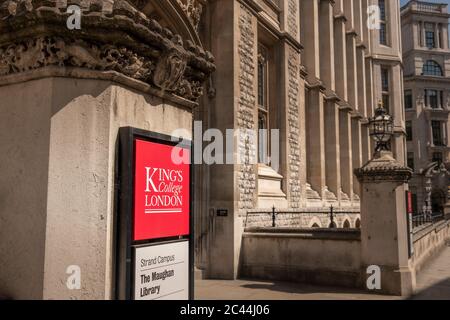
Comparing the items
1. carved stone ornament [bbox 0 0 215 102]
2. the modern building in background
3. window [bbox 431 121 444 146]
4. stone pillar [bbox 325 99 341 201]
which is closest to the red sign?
carved stone ornament [bbox 0 0 215 102]

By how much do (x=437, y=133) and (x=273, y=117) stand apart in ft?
154

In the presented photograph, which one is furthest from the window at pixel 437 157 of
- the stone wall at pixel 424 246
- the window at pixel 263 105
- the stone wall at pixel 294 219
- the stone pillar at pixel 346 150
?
the window at pixel 263 105

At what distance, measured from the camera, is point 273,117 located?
16734 millimetres

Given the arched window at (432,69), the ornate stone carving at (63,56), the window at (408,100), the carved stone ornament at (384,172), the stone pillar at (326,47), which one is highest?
the arched window at (432,69)

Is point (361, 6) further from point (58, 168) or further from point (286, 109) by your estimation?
point (58, 168)

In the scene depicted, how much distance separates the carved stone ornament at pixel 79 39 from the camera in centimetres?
276

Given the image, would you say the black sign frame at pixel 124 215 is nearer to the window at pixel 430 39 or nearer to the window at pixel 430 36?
the window at pixel 430 36

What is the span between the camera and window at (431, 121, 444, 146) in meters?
55.8

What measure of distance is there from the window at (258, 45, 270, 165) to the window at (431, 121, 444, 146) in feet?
152

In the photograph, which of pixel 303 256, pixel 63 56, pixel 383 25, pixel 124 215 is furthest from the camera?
pixel 383 25

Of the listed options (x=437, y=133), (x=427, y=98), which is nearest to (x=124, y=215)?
(x=437, y=133)

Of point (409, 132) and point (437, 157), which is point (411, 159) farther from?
point (409, 132)

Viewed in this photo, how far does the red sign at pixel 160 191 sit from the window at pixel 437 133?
5895cm

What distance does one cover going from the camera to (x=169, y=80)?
3.36 meters
